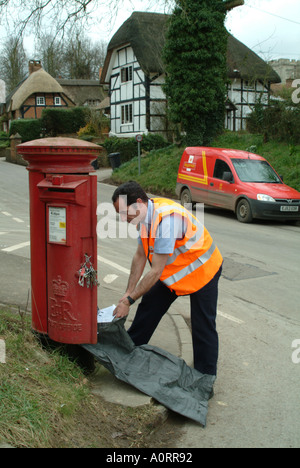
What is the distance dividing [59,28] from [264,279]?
17.9 ft

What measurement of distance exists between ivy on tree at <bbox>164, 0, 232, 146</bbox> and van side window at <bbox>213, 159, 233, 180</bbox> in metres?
8.99

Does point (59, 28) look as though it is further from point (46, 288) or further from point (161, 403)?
point (161, 403)

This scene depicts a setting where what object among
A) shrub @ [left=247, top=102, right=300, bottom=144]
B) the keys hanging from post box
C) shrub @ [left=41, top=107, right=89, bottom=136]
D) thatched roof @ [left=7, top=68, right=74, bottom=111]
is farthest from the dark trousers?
thatched roof @ [left=7, top=68, right=74, bottom=111]

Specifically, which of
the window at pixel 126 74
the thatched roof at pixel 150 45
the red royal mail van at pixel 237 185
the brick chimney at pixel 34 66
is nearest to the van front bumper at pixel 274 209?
the red royal mail van at pixel 237 185

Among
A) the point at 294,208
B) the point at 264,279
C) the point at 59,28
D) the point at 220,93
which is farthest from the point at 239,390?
the point at 220,93

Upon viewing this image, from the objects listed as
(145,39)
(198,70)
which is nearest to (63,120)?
(145,39)

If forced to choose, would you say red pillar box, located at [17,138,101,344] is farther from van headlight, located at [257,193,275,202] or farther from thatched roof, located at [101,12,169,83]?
thatched roof, located at [101,12,169,83]

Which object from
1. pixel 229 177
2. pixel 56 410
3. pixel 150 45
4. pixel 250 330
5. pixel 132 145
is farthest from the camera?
pixel 150 45

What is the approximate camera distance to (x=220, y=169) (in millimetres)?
13945

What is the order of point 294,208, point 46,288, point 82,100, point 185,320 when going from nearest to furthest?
point 46,288, point 185,320, point 294,208, point 82,100

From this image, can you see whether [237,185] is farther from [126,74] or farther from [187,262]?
[126,74]

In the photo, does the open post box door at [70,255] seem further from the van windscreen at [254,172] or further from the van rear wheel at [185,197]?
the van rear wheel at [185,197]

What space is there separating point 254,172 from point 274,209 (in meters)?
1.71

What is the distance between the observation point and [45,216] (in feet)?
11.7
